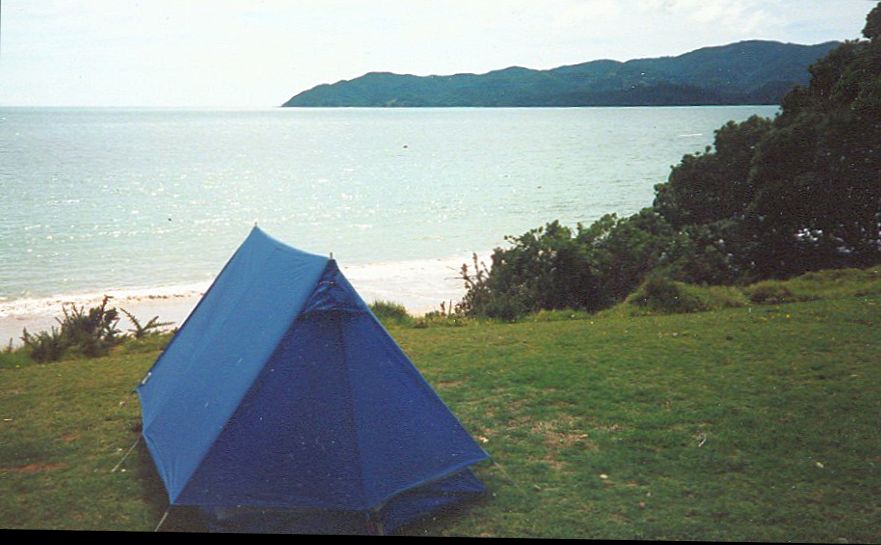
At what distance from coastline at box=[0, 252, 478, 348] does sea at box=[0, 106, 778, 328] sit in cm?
13

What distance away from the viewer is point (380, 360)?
5805mm

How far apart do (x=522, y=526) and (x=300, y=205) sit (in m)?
47.2

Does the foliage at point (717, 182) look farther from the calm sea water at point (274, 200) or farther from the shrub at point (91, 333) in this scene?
the shrub at point (91, 333)

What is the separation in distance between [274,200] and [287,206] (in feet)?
12.5

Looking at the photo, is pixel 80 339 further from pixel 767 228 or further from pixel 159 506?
pixel 767 228

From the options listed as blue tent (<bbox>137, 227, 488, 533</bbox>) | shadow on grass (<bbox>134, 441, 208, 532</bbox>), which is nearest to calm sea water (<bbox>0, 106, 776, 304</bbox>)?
shadow on grass (<bbox>134, 441, 208, 532</bbox>)

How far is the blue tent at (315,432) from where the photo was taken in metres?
5.43

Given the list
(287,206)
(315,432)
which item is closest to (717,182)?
(315,432)

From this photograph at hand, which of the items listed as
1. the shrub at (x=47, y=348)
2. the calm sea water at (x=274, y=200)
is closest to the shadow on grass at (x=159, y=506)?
the shrub at (x=47, y=348)

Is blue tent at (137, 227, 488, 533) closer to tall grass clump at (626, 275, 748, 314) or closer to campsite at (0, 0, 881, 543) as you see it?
campsite at (0, 0, 881, 543)

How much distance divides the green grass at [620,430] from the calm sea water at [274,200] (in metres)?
15.4

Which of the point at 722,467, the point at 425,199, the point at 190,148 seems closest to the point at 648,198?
the point at 425,199

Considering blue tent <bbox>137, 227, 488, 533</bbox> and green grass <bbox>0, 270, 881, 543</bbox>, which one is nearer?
blue tent <bbox>137, 227, 488, 533</bbox>

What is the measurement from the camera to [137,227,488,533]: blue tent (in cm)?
543
